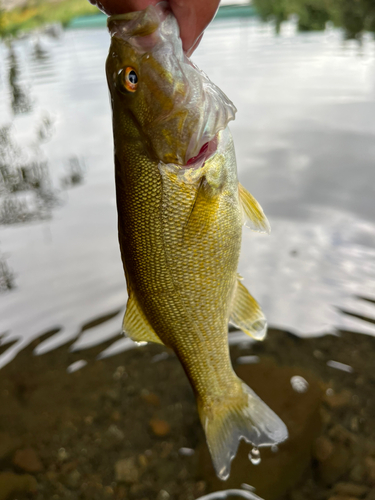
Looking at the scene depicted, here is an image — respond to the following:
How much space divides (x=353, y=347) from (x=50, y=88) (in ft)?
32.2

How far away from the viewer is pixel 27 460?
3365 mm

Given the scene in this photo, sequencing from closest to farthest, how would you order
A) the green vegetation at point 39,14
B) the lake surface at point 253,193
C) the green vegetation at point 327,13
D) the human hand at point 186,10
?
the human hand at point 186,10, the lake surface at point 253,193, the green vegetation at point 39,14, the green vegetation at point 327,13

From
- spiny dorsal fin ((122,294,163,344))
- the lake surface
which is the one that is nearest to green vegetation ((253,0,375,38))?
the lake surface

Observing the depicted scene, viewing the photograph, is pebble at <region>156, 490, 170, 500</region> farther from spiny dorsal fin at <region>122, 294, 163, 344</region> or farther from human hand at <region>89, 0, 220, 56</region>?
human hand at <region>89, 0, 220, 56</region>

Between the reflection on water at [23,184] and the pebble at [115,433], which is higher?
the reflection on water at [23,184]

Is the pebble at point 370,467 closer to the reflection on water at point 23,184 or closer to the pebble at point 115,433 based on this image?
the pebble at point 115,433

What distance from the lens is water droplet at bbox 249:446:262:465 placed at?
10.0 feet

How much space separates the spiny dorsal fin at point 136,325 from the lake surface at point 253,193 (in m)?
2.41

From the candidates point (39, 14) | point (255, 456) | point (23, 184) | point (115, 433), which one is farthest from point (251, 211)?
point (39, 14)

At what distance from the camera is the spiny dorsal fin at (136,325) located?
1.81 m

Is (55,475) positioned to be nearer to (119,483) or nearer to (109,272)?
(119,483)

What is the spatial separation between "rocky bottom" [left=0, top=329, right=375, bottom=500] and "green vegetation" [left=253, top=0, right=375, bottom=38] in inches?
539

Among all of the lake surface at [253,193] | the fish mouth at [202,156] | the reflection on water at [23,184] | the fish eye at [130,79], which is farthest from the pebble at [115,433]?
the reflection on water at [23,184]

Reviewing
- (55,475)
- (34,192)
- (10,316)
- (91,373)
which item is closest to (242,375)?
(91,373)
